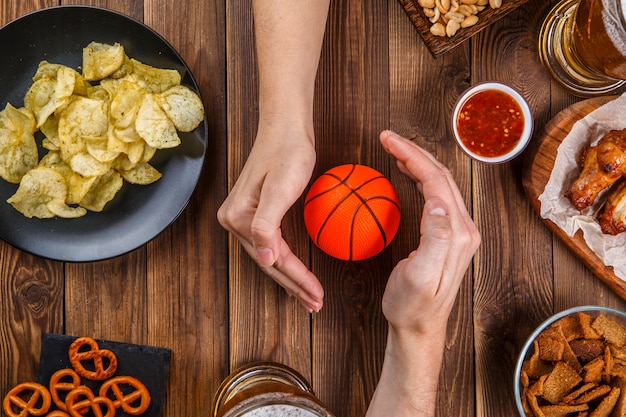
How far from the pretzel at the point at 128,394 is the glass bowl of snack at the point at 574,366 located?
90 centimetres

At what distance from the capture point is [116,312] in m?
1.54

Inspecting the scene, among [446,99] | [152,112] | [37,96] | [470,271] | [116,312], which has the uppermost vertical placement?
[37,96]

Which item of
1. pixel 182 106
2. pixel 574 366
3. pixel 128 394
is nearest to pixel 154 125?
pixel 182 106

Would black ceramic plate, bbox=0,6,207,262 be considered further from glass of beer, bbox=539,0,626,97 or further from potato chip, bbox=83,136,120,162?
glass of beer, bbox=539,0,626,97

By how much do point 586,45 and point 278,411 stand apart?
1048 millimetres

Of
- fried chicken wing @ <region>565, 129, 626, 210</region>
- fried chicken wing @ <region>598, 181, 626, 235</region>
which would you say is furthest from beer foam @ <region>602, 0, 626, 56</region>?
fried chicken wing @ <region>598, 181, 626, 235</region>

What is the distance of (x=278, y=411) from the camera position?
1.15 m

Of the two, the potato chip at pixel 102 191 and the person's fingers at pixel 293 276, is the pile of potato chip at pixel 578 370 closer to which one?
the person's fingers at pixel 293 276

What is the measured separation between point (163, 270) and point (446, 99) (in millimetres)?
839

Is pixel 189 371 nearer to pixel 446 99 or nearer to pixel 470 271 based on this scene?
pixel 470 271

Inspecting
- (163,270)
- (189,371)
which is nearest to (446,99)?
(163,270)

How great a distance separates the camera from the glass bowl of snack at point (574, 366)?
1.42 meters

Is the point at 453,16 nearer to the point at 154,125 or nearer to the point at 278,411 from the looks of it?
the point at 154,125

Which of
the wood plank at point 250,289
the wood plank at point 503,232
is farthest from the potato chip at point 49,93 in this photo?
the wood plank at point 503,232
